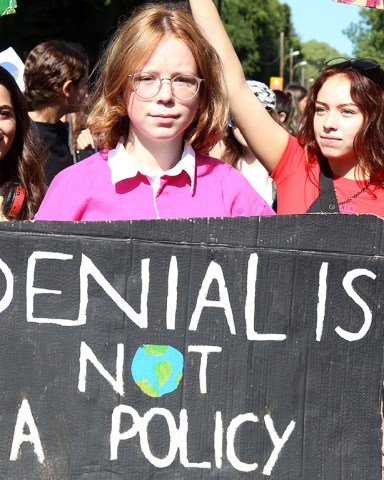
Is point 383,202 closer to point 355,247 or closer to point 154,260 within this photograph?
point 355,247

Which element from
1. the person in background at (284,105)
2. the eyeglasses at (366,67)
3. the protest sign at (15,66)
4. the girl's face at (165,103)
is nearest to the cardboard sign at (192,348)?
the girl's face at (165,103)

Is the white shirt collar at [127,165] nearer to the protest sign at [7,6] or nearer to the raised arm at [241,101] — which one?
the raised arm at [241,101]

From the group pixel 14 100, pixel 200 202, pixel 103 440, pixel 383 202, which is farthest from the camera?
pixel 14 100

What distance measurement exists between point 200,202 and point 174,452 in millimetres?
669

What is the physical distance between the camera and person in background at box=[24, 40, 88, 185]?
4.90 meters

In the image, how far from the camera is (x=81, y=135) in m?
5.54

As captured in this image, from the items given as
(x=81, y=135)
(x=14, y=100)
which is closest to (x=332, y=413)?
(x=14, y=100)

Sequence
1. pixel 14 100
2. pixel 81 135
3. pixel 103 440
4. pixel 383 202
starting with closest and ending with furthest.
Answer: pixel 103 440 → pixel 383 202 → pixel 14 100 → pixel 81 135

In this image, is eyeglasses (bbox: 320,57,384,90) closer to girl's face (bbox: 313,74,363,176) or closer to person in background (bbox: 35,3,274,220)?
girl's face (bbox: 313,74,363,176)

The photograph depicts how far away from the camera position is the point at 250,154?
5.07 metres

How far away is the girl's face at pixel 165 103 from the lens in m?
2.28

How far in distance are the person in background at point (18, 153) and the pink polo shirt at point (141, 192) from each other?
0.68 m

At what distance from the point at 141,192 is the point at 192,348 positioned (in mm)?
465

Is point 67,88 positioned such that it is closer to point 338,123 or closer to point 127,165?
point 338,123
